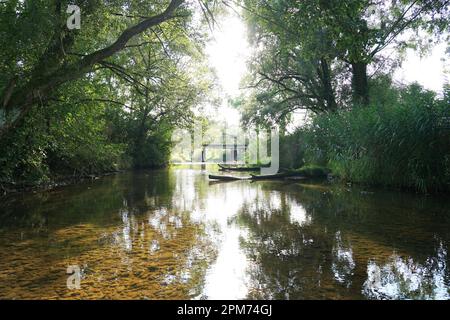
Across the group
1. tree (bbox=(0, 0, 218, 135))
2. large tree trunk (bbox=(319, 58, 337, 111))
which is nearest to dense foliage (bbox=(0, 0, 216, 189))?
tree (bbox=(0, 0, 218, 135))

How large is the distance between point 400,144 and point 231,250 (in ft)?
23.7

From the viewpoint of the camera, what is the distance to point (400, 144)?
962 centimetres

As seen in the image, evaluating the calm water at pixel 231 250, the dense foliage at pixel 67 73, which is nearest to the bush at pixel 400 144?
the calm water at pixel 231 250

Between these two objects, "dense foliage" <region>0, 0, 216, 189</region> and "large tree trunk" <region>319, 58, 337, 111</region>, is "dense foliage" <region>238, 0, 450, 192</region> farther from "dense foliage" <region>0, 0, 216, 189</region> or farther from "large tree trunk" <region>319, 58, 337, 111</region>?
"dense foliage" <region>0, 0, 216, 189</region>

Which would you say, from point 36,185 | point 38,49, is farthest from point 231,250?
point 36,185

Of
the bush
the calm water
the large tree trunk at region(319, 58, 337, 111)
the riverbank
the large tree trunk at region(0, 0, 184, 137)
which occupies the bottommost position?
the calm water

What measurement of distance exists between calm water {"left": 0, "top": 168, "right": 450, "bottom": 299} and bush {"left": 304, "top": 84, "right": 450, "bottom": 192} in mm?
1282

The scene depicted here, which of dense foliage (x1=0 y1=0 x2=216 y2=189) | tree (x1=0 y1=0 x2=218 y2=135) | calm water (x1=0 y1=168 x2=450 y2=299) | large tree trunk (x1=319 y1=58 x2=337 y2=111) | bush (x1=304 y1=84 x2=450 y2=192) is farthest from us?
large tree trunk (x1=319 y1=58 x2=337 y2=111)

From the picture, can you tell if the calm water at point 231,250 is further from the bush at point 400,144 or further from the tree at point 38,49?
the tree at point 38,49

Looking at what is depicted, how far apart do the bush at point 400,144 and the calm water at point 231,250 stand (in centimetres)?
128

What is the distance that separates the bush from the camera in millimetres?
9016

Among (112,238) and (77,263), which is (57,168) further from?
(77,263)
